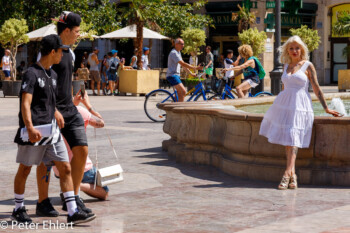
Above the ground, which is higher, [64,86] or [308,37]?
[308,37]

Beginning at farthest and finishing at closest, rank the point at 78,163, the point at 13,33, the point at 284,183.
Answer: the point at 13,33, the point at 284,183, the point at 78,163

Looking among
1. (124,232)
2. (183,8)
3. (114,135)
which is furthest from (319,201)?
(183,8)

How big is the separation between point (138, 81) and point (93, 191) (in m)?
20.1

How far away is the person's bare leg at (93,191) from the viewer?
22.9 feet

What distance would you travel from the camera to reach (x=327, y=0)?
39.3 metres

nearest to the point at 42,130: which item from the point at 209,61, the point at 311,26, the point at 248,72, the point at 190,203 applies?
the point at 190,203

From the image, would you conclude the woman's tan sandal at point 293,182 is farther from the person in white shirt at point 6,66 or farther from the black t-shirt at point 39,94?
the person in white shirt at point 6,66

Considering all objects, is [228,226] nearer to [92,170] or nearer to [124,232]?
[124,232]

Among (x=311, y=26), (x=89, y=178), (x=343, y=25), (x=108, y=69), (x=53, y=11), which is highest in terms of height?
(x=53, y=11)

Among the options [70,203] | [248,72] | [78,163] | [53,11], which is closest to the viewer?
[70,203]

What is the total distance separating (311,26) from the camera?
39625 millimetres

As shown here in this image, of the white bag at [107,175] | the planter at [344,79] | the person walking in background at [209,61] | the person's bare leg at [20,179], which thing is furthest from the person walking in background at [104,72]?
the person's bare leg at [20,179]

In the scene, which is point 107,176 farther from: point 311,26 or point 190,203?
point 311,26

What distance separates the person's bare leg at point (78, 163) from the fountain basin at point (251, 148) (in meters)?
2.53
